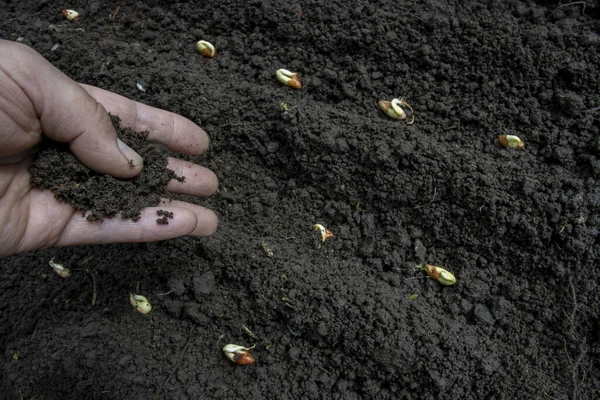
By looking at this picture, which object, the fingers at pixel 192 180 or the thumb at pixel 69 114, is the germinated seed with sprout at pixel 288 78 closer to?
the fingers at pixel 192 180

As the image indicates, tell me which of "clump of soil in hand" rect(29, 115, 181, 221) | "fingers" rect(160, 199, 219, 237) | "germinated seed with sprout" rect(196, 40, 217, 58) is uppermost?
"germinated seed with sprout" rect(196, 40, 217, 58)

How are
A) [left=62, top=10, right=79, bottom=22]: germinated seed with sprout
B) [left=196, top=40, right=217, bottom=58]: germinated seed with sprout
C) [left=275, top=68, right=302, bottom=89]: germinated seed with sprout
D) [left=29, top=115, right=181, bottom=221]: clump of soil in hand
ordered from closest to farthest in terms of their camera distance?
[left=29, top=115, right=181, bottom=221]: clump of soil in hand, [left=275, top=68, right=302, bottom=89]: germinated seed with sprout, [left=196, top=40, right=217, bottom=58]: germinated seed with sprout, [left=62, top=10, right=79, bottom=22]: germinated seed with sprout

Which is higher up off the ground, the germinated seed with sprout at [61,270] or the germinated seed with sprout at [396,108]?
the germinated seed with sprout at [396,108]

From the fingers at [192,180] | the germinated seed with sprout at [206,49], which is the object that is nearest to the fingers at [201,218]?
the fingers at [192,180]

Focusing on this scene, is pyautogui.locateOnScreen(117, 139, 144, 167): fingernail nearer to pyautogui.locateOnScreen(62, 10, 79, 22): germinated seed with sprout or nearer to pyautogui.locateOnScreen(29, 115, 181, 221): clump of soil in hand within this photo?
pyautogui.locateOnScreen(29, 115, 181, 221): clump of soil in hand

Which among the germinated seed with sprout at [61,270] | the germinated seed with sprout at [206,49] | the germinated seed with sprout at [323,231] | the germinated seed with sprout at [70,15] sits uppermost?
the germinated seed with sprout at [206,49]

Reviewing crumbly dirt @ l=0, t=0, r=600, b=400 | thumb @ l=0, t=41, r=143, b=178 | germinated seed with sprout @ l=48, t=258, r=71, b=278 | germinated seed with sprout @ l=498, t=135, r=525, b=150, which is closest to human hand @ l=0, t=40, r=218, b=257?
thumb @ l=0, t=41, r=143, b=178
